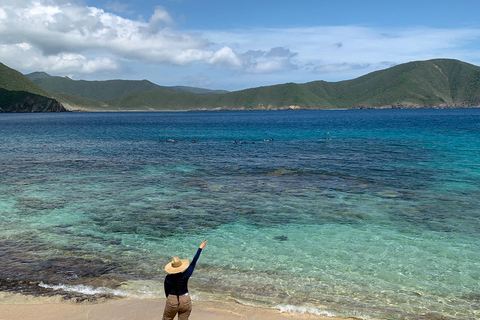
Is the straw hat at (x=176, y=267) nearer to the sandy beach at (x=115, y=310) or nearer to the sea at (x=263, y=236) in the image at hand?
the sandy beach at (x=115, y=310)

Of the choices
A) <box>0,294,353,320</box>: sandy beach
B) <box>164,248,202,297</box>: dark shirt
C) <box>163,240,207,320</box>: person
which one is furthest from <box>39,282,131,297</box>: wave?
<box>164,248,202,297</box>: dark shirt

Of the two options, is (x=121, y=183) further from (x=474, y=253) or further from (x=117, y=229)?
(x=474, y=253)

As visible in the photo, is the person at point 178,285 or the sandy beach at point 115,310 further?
the sandy beach at point 115,310

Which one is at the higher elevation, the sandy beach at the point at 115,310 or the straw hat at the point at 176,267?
the straw hat at the point at 176,267

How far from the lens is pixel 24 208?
2050 centimetres

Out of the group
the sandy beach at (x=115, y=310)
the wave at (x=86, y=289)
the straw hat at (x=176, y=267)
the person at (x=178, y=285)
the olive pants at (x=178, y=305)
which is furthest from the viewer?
the wave at (x=86, y=289)

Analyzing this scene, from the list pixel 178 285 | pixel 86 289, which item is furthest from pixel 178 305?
pixel 86 289

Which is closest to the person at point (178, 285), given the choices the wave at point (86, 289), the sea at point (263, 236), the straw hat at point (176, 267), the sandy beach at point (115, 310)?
the straw hat at point (176, 267)

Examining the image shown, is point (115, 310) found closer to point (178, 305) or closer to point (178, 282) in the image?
point (178, 305)

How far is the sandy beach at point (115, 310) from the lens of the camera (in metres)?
9.78

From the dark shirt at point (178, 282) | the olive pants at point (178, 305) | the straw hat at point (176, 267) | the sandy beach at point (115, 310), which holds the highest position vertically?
the straw hat at point (176, 267)

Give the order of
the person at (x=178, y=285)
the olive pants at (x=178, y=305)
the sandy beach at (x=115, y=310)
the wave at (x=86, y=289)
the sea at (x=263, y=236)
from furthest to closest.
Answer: the sea at (x=263, y=236) < the wave at (x=86, y=289) < the sandy beach at (x=115, y=310) < the olive pants at (x=178, y=305) < the person at (x=178, y=285)

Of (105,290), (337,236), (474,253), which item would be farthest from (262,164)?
(105,290)

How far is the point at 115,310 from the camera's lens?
10133mm
